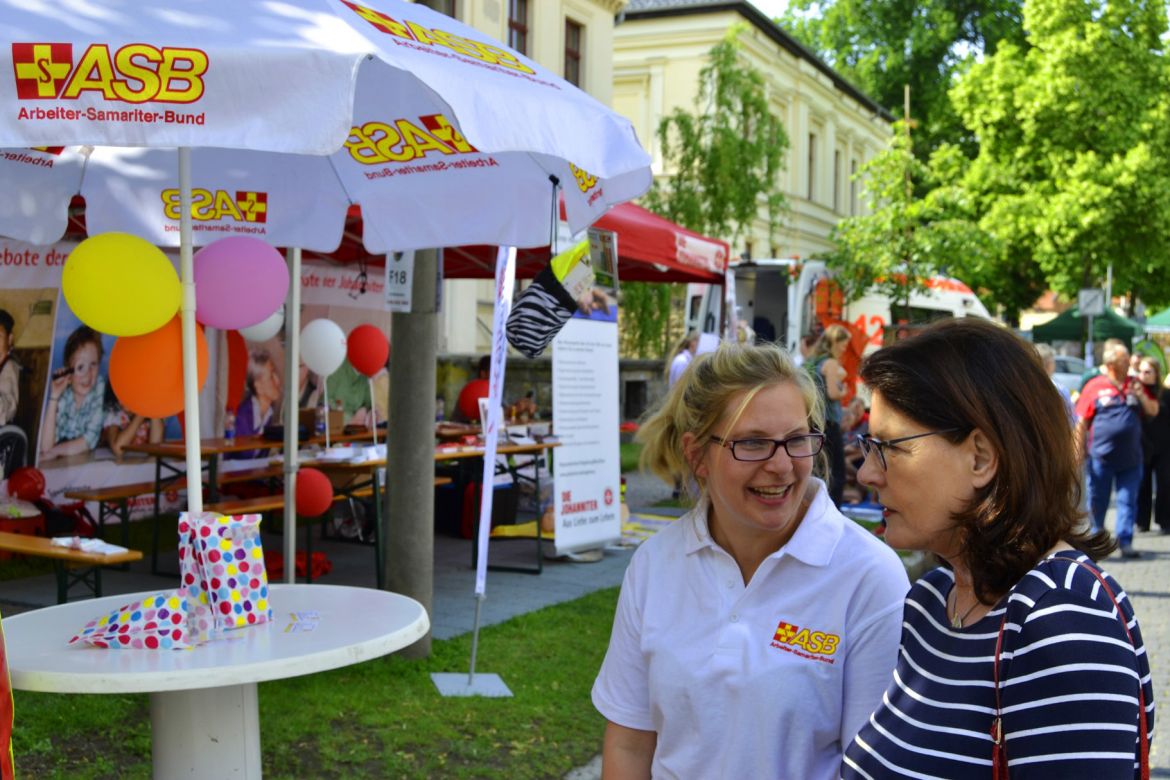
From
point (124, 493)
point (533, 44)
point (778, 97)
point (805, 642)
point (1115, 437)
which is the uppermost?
point (778, 97)

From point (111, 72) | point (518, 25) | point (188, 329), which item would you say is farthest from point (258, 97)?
point (518, 25)

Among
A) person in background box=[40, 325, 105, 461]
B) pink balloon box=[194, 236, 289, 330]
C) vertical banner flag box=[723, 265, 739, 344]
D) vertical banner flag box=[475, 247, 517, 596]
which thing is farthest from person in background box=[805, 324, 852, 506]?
person in background box=[40, 325, 105, 461]

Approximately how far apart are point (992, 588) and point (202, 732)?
8.35 feet

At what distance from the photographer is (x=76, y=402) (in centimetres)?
955

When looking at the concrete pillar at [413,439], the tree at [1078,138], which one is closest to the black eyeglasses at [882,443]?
the concrete pillar at [413,439]

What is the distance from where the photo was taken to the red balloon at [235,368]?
36.1 feet

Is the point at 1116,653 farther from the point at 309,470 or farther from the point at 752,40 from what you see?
the point at 752,40

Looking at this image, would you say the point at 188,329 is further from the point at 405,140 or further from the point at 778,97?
the point at 778,97

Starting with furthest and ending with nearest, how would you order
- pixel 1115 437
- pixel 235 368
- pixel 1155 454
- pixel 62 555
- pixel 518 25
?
pixel 518 25 → pixel 1155 454 → pixel 235 368 → pixel 1115 437 → pixel 62 555

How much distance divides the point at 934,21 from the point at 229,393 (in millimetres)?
35443

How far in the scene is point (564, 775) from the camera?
16.0ft

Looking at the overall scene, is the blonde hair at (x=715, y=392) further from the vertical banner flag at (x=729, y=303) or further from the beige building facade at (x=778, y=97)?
the beige building facade at (x=778, y=97)

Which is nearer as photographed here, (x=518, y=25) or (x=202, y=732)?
(x=202, y=732)

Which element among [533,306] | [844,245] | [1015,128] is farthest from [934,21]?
[533,306]
